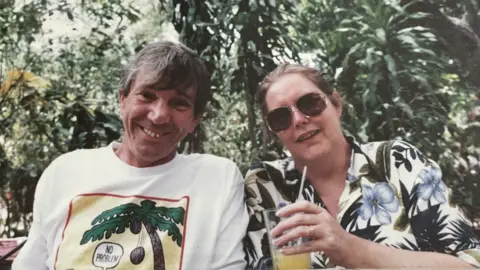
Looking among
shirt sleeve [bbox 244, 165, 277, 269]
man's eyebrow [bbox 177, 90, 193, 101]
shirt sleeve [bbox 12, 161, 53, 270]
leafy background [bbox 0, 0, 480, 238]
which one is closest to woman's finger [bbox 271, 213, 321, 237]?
shirt sleeve [bbox 244, 165, 277, 269]

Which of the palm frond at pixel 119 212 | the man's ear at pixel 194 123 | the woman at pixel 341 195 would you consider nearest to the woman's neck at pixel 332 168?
the woman at pixel 341 195

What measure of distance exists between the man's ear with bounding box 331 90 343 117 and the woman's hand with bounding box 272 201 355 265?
23 cm

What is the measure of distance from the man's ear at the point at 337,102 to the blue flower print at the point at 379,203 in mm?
155

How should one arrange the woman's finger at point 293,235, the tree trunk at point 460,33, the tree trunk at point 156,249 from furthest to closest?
the tree trunk at point 460,33 → the tree trunk at point 156,249 → the woman's finger at point 293,235

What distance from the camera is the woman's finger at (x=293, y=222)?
757mm

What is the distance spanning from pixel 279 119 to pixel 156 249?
1.10 ft

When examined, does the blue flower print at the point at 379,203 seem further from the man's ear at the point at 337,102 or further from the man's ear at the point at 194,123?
the man's ear at the point at 194,123

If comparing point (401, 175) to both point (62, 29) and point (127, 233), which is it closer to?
point (127, 233)

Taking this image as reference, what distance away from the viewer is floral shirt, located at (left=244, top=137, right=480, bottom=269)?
0.82m

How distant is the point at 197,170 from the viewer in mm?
923

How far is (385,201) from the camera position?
871mm

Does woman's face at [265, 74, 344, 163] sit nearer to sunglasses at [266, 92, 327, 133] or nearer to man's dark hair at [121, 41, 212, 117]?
sunglasses at [266, 92, 327, 133]

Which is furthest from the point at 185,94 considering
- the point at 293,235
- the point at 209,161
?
the point at 293,235

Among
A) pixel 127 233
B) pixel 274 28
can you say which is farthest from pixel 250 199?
pixel 274 28
